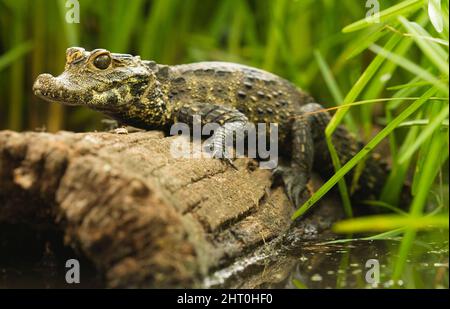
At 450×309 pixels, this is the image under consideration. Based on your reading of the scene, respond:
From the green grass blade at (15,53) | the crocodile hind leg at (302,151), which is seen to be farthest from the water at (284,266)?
the green grass blade at (15,53)

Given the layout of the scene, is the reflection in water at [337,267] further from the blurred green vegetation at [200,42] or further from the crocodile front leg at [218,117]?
the blurred green vegetation at [200,42]

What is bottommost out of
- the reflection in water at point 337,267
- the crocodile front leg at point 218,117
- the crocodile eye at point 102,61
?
the reflection in water at point 337,267

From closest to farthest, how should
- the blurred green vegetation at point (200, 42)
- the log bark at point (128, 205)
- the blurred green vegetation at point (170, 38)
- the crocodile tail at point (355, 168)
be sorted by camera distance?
1. the log bark at point (128, 205)
2. the crocodile tail at point (355, 168)
3. the blurred green vegetation at point (200, 42)
4. the blurred green vegetation at point (170, 38)

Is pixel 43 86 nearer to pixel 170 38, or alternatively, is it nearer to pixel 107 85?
pixel 107 85

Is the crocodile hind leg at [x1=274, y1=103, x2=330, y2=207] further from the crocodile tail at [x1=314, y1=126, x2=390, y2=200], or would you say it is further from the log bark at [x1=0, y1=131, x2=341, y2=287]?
the log bark at [x1=0, y1=131, x2=341, y2=287]

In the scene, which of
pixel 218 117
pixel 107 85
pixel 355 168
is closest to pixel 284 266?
pixel 218 117

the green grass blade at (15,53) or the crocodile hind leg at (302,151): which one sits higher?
the green grass blade at (15,53)
